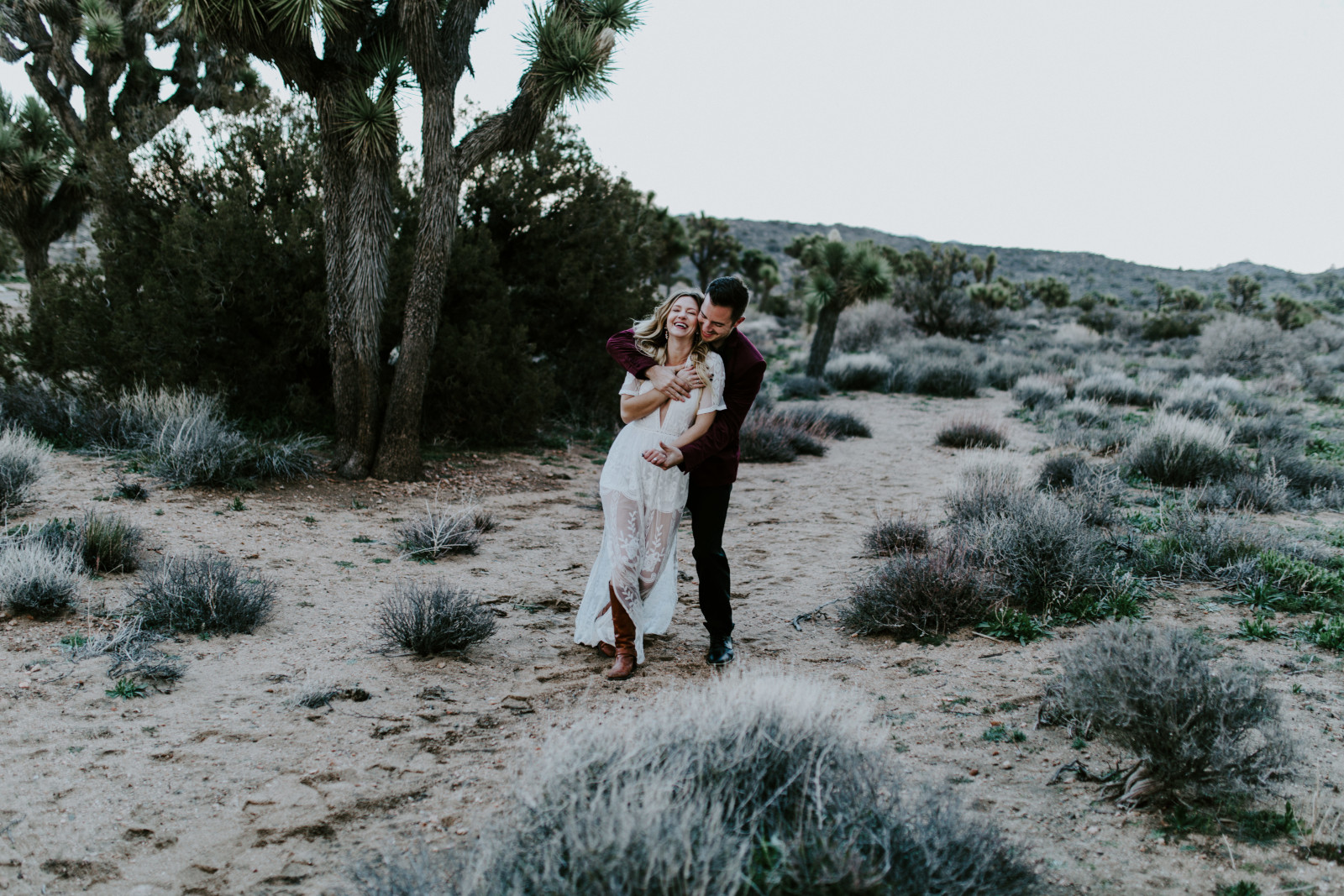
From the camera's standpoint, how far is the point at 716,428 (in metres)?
3.94

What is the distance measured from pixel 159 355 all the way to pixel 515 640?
707 centimetres

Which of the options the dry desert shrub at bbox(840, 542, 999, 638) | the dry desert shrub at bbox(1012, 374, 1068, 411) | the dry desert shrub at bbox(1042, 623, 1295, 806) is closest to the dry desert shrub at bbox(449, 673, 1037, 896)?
the dry desert shrub at bbox(1042, 623, 1295, 806)

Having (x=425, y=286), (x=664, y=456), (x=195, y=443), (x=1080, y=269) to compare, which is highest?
(x=1080, y=269)

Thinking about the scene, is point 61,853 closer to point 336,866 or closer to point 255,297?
point 336,866

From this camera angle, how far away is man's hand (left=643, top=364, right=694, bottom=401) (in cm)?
378

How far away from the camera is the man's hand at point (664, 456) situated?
12.5ft

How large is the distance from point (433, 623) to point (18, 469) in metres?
4.49

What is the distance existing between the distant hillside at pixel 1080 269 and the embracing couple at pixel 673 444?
174 feet

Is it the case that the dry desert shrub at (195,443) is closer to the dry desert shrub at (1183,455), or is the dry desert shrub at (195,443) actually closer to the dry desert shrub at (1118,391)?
the dry desert shrub at (1183,455)

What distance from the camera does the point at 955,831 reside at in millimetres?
2162

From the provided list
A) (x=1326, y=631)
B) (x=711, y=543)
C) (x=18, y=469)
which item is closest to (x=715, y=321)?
(x=711, y=543)

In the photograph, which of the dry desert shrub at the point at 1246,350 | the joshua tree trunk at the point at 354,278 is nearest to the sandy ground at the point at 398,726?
the joshua tree trunk at the point at 354,278

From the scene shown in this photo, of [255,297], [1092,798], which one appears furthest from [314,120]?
[1092,798]

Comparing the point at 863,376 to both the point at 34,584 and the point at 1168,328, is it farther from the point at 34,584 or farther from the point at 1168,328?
the point at 1168,328
